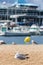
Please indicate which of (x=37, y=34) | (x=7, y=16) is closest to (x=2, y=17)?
(x=7, y=16)

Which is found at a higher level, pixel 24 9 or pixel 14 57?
pixel 14 57

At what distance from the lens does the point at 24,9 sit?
3290 inches

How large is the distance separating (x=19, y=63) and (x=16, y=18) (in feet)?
234

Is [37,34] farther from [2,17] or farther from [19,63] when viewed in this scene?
[19,63]

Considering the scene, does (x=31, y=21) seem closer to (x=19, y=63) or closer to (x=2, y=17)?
(x=2, y=17)

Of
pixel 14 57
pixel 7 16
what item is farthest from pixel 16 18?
pixel 14 57

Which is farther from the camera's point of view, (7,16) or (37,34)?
(7,16)

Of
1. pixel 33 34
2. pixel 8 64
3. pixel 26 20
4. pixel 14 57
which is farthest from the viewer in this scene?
pixel 26 20

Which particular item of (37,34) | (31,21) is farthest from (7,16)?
(37,34)

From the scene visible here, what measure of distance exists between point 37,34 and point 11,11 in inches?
1357

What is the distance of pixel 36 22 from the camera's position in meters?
83.6

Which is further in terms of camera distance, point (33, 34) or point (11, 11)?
point (11, 11)

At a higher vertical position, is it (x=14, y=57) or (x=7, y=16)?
(x=14, y=57)

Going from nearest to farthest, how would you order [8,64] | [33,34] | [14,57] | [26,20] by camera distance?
[8,64], [14,57], [33,34], [26,20]
